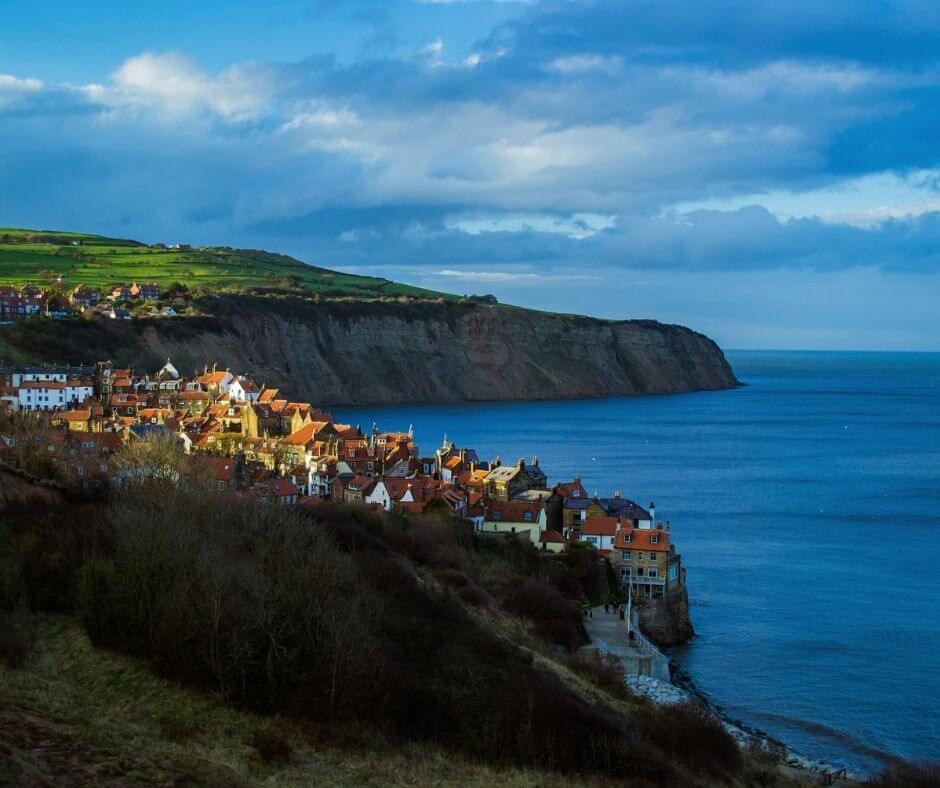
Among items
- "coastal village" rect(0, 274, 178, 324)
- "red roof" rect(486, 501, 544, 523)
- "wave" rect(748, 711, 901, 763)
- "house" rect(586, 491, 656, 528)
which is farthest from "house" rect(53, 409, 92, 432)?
"coastal village" rect(0, 274, 178, 324)

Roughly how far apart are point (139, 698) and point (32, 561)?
5.49m

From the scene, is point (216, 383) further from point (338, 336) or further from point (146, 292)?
point (338, 336)

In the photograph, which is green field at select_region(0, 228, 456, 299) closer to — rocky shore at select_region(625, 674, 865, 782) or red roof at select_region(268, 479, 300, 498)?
red roof at select_region(268, 479, 300, 498)

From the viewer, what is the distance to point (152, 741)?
15.0 metres

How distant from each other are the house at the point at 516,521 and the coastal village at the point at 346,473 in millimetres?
39

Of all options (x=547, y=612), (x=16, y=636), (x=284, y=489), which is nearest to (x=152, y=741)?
(x=16, y=636)

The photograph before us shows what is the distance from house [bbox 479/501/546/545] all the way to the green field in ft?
331

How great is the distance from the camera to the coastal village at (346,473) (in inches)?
1505

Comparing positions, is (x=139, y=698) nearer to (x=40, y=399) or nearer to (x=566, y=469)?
(x=40, y=399)

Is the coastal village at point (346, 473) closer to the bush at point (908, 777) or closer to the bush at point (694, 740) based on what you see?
the bush at point (694, 740)

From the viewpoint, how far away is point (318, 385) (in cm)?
13350

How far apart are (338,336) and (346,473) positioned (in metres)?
98.2

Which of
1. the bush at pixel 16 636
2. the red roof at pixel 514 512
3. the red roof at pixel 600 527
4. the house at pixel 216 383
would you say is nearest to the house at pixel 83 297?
the house at pixel 216 383

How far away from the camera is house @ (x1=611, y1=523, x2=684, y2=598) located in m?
37.8
